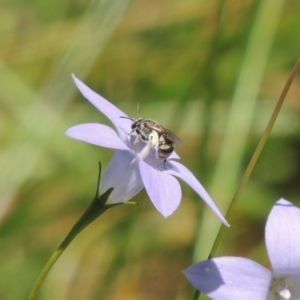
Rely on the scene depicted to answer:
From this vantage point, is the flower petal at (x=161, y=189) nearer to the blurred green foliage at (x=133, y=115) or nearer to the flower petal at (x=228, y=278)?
the flower petal at (x=228, y=278)

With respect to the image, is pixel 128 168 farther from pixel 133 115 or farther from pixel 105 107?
pixel 133 115

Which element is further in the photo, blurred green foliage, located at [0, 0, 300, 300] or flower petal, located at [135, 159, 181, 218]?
blurred green foliage, located at [0, 0, 300, 300]

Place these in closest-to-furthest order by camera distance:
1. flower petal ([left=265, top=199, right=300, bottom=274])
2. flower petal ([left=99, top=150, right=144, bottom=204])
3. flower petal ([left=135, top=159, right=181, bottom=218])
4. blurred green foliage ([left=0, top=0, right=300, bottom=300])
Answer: flower petal ([left=135, top=159, right=181, bottom=218]), flower petal ([left=265, top=199, right=300, bottom=274]), flower petal ([left=99, top=150, right=144, bottom=204]), blurred green foliage ([left=0, top=0, right=300, bottom=300])

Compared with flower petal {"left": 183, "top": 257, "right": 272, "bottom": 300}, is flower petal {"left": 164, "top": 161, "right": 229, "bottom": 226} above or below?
above

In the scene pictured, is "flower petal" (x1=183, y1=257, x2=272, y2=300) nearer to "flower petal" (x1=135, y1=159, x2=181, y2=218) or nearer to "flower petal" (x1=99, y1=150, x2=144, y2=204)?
"flower petal" (x1=135, y1=159, x2=181, y2=218)

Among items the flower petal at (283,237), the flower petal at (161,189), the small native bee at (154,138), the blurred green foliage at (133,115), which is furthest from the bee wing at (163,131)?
the blurred green foliage at (133,115)

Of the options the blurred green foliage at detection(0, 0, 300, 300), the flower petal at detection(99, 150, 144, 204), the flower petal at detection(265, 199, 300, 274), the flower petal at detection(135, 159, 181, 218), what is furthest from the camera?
the blurred green foliage at detection(0, 0, 300, 300)

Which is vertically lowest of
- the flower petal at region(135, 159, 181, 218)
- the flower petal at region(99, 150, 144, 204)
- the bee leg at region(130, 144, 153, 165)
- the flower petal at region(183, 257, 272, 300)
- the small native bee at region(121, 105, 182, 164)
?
the flower petal at region(183, 257, 272, 300)

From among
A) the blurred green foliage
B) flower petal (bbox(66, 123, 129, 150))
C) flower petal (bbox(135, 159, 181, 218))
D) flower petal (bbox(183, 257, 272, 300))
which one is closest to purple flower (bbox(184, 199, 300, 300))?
flower petal (bbox(183, 257, 272, 300))
